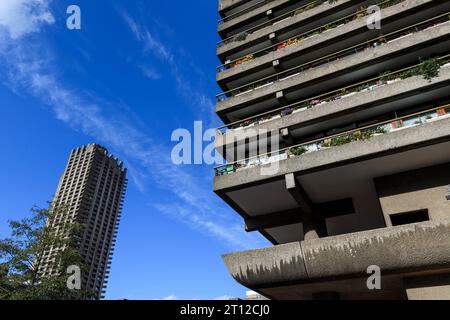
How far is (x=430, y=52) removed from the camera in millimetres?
17875

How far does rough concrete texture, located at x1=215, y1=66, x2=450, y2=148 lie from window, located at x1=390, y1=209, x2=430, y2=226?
5959 mm

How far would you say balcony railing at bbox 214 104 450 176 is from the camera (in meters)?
14.2

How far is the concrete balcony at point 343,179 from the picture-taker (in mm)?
13992

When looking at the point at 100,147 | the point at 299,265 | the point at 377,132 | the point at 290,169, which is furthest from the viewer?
the point at 100,147

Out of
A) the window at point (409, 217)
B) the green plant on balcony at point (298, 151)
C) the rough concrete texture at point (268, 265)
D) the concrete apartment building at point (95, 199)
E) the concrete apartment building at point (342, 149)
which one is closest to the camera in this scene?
the concrete apartment building at point (342, 149)

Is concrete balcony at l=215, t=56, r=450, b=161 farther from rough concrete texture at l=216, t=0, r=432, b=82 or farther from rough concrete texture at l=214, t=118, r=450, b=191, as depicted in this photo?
rough concrete texture at l=216, t=0, r=432, b=82

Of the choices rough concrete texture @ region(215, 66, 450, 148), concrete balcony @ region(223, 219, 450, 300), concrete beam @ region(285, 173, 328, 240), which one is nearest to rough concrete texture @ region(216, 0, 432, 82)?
rough concrete texture @ region(215, 66, 450, 148)

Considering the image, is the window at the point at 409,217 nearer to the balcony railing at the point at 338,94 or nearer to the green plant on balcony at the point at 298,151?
the green plant on balcony at the point at 298,151

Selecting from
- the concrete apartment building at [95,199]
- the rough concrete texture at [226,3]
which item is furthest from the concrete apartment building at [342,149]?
the concrete apartment building at [95,199]

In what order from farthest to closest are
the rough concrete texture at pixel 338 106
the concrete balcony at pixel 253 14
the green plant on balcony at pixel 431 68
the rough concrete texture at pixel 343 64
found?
the concrete balcony at pixel 253 14 → the rough concrete texture at pixel 343 64 → the rough concrete texture at pixel 338 106 → the green plant on balcony at pixel 431 68

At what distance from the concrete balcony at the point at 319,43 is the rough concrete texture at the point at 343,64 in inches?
89.7

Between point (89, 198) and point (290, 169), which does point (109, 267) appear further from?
point (290, 169)

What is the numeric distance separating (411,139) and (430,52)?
24.3 feet
